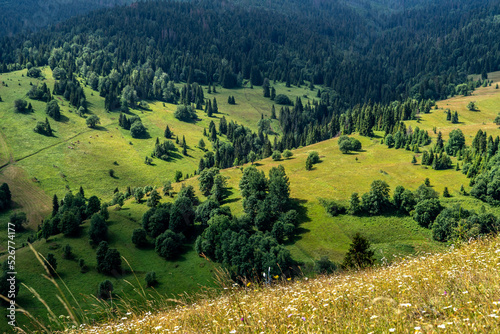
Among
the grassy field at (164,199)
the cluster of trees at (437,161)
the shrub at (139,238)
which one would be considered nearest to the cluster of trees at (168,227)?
the shrub at (139,238)

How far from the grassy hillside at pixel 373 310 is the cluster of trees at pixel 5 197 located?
160 meters

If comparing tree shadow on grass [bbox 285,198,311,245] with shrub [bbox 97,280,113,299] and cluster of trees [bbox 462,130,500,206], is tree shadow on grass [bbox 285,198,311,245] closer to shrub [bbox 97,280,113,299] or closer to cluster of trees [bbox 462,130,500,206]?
shrub [bbox 97,280,113,299]

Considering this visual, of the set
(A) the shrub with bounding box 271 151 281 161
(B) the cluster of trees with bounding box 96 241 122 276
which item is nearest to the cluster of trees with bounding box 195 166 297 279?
(B) the cluster of trees with bounding box 96 241 122 276

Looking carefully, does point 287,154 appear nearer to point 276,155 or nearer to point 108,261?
point 276,155

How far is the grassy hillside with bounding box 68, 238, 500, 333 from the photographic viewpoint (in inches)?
248

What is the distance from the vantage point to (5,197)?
13662 cm

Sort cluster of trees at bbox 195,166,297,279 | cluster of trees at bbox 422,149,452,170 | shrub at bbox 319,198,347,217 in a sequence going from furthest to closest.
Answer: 1. cluster of trees at bbox 422,149,452,170
2. shrub at bbox 319,198,347,217
3. cluster of trees at bbox 195,166,297,279

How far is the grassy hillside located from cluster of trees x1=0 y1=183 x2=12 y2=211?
15958 cm

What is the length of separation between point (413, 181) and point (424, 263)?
125 m

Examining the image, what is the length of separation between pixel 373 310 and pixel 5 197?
17061 centimetres

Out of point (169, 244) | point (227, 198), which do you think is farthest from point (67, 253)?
point (227, 198)

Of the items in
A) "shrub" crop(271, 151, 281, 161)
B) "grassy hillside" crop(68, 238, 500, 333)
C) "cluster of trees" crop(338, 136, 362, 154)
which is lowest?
"shrub" crop(271, 151, 281, 161)

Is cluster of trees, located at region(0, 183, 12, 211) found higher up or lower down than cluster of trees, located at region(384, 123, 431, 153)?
lower down

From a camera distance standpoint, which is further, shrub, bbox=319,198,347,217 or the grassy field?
shrub, bbox=319,198,347,217
